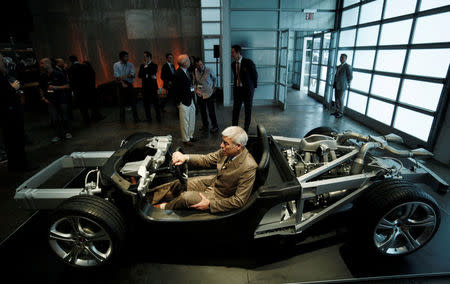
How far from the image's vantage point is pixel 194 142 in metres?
5.62

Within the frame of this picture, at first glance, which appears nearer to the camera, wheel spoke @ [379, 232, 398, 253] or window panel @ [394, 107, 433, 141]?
wheel spoke @ [379, 232, 398, 253]

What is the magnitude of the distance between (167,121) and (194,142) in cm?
221

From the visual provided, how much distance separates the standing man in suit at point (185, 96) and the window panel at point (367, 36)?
5236 mm

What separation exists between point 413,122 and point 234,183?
17.0ft

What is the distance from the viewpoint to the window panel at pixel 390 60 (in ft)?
19.2

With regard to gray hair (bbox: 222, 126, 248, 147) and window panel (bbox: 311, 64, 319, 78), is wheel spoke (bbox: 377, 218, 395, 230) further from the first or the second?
window panel (bbox: 311, 64, 319, 78)

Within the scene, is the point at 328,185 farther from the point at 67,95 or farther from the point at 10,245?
the point at 67,95

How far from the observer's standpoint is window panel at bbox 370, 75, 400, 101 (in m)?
6.09

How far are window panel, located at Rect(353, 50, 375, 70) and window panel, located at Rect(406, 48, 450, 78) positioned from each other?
59.0 inches

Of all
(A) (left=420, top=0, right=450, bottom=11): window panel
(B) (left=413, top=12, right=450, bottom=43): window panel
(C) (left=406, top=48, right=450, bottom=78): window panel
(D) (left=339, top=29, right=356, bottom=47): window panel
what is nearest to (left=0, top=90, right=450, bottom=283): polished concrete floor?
(C) (left=406, top=48, right=450, bottom=78): window panel

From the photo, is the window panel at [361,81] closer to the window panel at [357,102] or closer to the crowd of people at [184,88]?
the window panel at [357,102]

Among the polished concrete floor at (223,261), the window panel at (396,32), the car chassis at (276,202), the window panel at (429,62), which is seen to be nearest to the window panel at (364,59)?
the window panel at (396,32)

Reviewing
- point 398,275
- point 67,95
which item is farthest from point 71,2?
point 398,275

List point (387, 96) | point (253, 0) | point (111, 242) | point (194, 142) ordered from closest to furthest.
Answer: point (111, 242) < point (194, 142) < point (387, 96) < point (253, 0)
